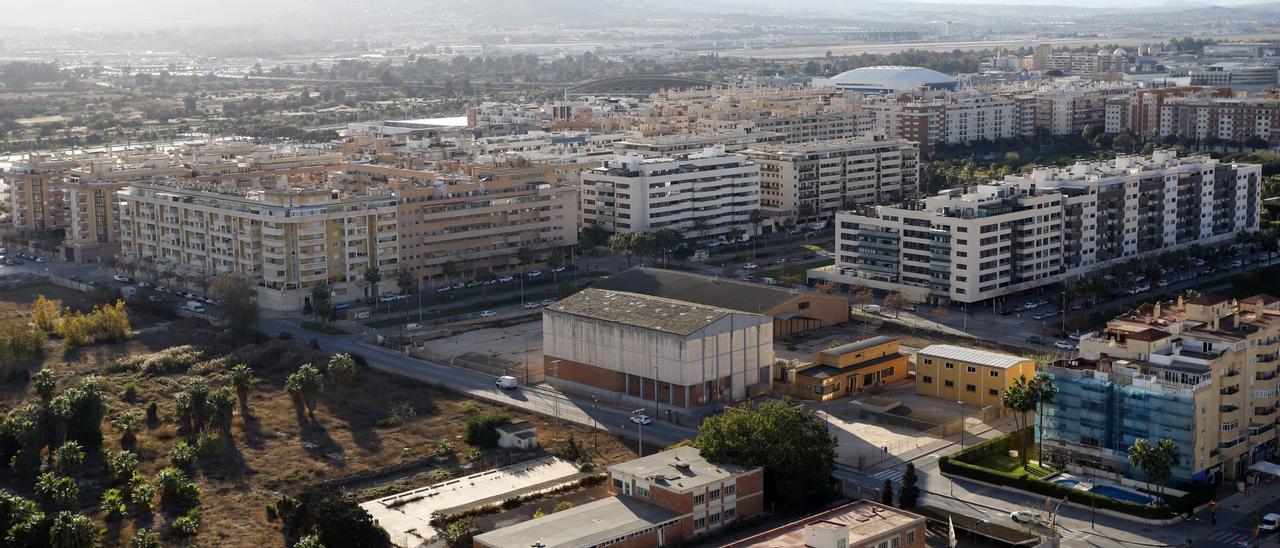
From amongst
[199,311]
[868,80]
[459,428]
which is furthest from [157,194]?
[868,80]

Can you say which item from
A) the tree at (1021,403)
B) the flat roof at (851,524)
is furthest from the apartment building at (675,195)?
the flat roof at (851,524)

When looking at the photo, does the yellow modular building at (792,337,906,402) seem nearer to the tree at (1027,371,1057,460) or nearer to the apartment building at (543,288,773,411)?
the apartment building at (543,288,773,411)

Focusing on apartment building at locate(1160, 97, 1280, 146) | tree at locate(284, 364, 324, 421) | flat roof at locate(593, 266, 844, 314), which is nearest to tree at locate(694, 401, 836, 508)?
tree at locate(284, 364, 324, 421)

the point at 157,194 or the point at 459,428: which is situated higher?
the point at 157,194

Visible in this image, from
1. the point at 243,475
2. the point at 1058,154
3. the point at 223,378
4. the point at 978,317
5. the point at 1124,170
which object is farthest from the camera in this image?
the point at 1058,154

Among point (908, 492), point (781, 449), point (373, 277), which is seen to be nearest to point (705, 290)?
point (373, 277)

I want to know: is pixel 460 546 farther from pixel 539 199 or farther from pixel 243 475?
pixel 539 199
